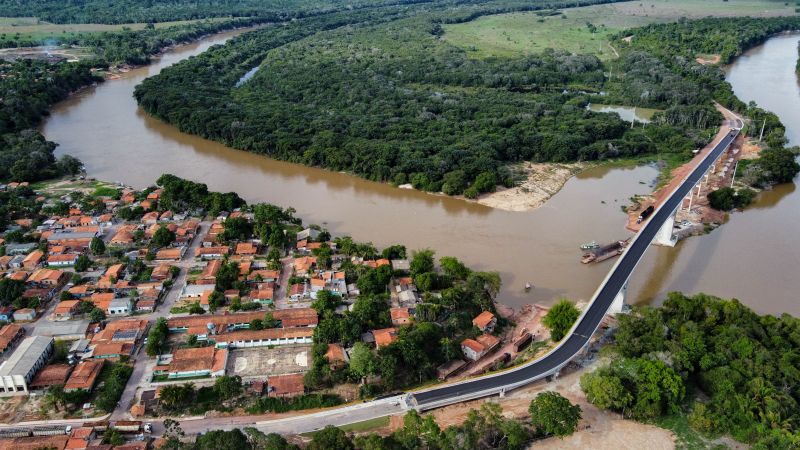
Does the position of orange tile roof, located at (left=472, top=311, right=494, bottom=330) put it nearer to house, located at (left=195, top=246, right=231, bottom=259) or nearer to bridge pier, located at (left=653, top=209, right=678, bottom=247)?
bridge pier, located at (left=653, top=209, right=678, bottom=247)

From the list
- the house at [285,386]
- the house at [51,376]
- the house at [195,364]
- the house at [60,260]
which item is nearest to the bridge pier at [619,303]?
the house at [285,386]

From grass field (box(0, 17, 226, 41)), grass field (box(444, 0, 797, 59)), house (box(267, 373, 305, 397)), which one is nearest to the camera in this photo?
house (box(267, 373, 305, 397))

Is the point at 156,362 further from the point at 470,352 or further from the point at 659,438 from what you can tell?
the point at 659,438

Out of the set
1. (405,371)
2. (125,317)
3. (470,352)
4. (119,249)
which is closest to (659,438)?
(470,352)

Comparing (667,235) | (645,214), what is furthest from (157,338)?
(645,214)

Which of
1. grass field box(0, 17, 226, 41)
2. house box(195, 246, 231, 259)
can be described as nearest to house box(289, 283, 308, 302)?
house box(195, 246, 231, 259)

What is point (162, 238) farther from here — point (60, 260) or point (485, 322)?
Answer: point (485, 322)
